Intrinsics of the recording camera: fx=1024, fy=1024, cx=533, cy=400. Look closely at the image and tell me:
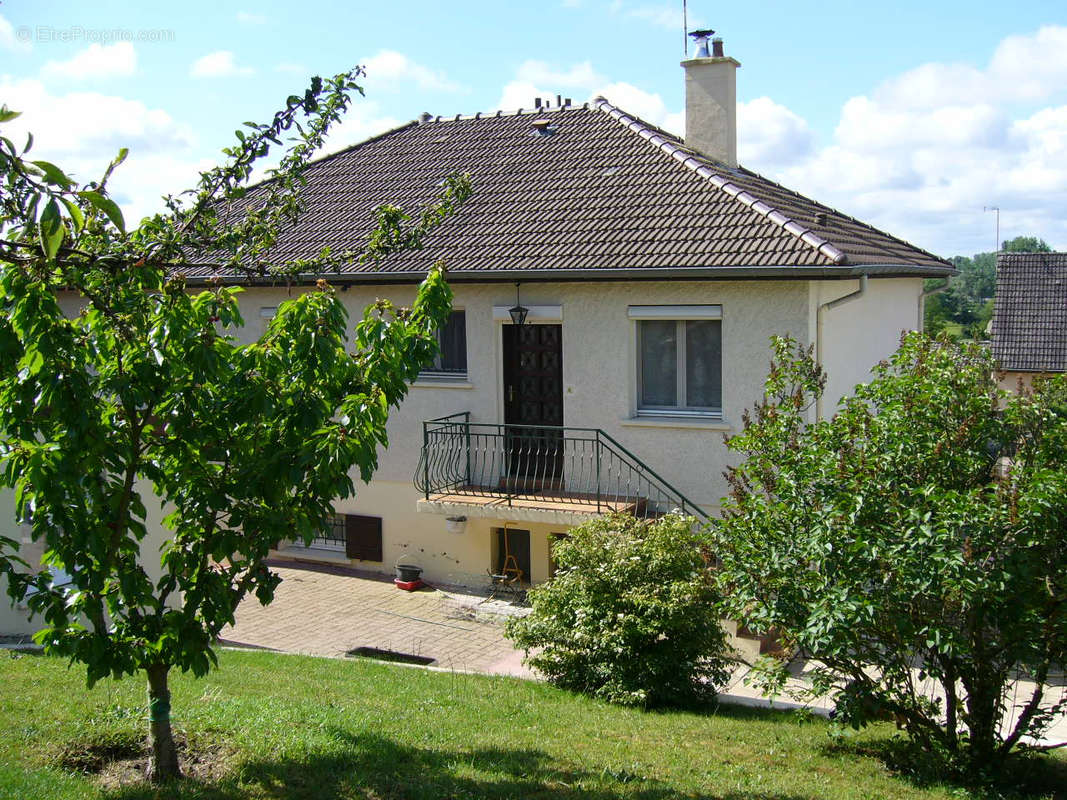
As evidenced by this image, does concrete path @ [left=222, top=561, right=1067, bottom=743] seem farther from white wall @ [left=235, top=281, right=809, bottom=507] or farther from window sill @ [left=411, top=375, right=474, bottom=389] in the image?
window sill @ [left=411, top=375, right=474, bottom=389]

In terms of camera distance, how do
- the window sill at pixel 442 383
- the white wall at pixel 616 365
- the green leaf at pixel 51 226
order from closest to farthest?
1. the green leaf at pixel 51 226
2. the white wall at pixel 616 365
3. the window sill at pixel 442 383

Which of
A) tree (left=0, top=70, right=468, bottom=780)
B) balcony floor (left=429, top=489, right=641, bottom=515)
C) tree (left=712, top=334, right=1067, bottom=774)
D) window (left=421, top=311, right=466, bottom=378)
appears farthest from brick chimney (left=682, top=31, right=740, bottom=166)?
tree (left=0, top=70, right=468, bottom=780)

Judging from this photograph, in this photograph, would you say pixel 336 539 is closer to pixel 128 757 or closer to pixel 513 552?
pixel 513 552

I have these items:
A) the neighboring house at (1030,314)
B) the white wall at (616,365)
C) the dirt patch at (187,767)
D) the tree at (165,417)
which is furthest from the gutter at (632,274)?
the neighboring house at (1030,314)

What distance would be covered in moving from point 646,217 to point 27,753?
10169 mm

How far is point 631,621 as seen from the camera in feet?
30.5

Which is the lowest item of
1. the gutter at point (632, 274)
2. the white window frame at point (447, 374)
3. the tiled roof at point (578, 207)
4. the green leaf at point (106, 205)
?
the white window frame at point (447, 374)

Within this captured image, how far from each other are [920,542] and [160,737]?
4.66 metres

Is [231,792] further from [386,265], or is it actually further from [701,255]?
[386,265]

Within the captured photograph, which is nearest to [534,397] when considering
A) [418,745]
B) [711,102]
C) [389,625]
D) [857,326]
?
[389,625]

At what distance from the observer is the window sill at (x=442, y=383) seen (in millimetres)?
14726

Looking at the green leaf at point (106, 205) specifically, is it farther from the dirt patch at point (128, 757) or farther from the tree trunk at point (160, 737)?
the dirt patch at point (128, 757)

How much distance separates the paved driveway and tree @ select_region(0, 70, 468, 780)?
570 cm

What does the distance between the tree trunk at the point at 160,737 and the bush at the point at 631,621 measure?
14.2ft
